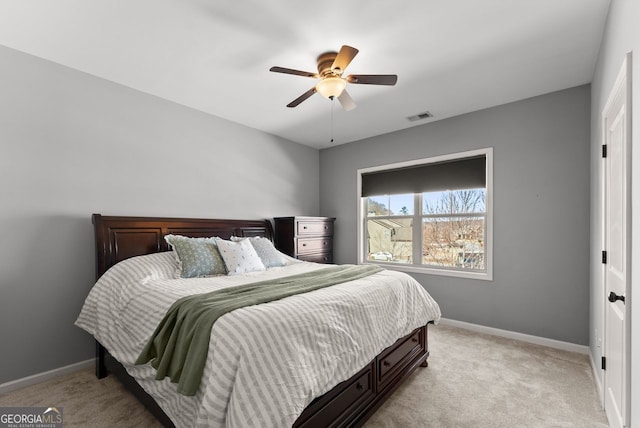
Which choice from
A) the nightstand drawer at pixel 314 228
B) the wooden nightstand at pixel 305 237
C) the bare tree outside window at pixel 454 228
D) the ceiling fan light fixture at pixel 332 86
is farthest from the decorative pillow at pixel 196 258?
the bare tree outside window at pixel 454 228

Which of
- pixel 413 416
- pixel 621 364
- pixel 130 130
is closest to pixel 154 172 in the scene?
pixel 130 130

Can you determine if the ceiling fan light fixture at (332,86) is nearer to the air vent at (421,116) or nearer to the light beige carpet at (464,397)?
the air vent at (421,116)

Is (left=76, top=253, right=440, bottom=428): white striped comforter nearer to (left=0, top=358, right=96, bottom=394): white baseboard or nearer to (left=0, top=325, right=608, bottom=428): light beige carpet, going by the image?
(left=0, top=325, right=608, bottom=428): light beige carpet

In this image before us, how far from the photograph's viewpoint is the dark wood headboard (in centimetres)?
267

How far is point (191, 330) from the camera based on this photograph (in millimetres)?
1495

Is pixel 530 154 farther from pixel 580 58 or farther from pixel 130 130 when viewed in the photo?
pixel 130 130

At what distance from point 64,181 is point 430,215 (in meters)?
4.09

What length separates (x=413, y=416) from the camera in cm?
199

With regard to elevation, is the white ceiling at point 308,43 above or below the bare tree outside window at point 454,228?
above

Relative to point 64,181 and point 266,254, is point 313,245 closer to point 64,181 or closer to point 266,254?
point 266,254

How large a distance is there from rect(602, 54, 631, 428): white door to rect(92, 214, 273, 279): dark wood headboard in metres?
3.48

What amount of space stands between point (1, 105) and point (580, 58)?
186 inches

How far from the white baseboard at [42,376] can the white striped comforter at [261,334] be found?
1.83 feet

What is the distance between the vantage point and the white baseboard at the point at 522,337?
2986 millimetres
